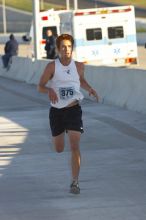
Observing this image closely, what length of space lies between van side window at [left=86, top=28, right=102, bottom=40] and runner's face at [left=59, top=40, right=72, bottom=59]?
26.8m

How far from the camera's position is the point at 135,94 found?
64.2 feet

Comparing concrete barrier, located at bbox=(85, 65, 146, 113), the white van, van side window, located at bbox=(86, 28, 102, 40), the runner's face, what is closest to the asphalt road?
concrete barrier, located at bbox=(85, 65, 146, 113)

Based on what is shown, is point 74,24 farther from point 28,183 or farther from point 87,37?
point 28,183

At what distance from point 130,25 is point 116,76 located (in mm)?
15786

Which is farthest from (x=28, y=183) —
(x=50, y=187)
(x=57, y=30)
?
(x=57, y=30)

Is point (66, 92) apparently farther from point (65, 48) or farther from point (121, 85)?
point (121, 85)

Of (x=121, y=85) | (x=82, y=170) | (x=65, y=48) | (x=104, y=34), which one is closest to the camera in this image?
(x=65, y=48)

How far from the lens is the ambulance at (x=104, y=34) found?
35938 millimetres

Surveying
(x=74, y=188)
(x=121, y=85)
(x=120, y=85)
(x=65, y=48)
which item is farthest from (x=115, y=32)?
(x=74, y=188)

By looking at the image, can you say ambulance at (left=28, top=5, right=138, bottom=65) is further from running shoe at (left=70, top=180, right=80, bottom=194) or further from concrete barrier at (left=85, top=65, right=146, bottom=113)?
running shoe at (left=70, top=180, right=80, bottom=194)

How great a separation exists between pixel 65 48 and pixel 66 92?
49 centimetres

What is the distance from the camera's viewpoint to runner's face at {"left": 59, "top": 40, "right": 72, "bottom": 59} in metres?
9.32

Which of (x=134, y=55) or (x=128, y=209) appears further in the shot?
(x=134, y=55)

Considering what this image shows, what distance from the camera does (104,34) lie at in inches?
1455
